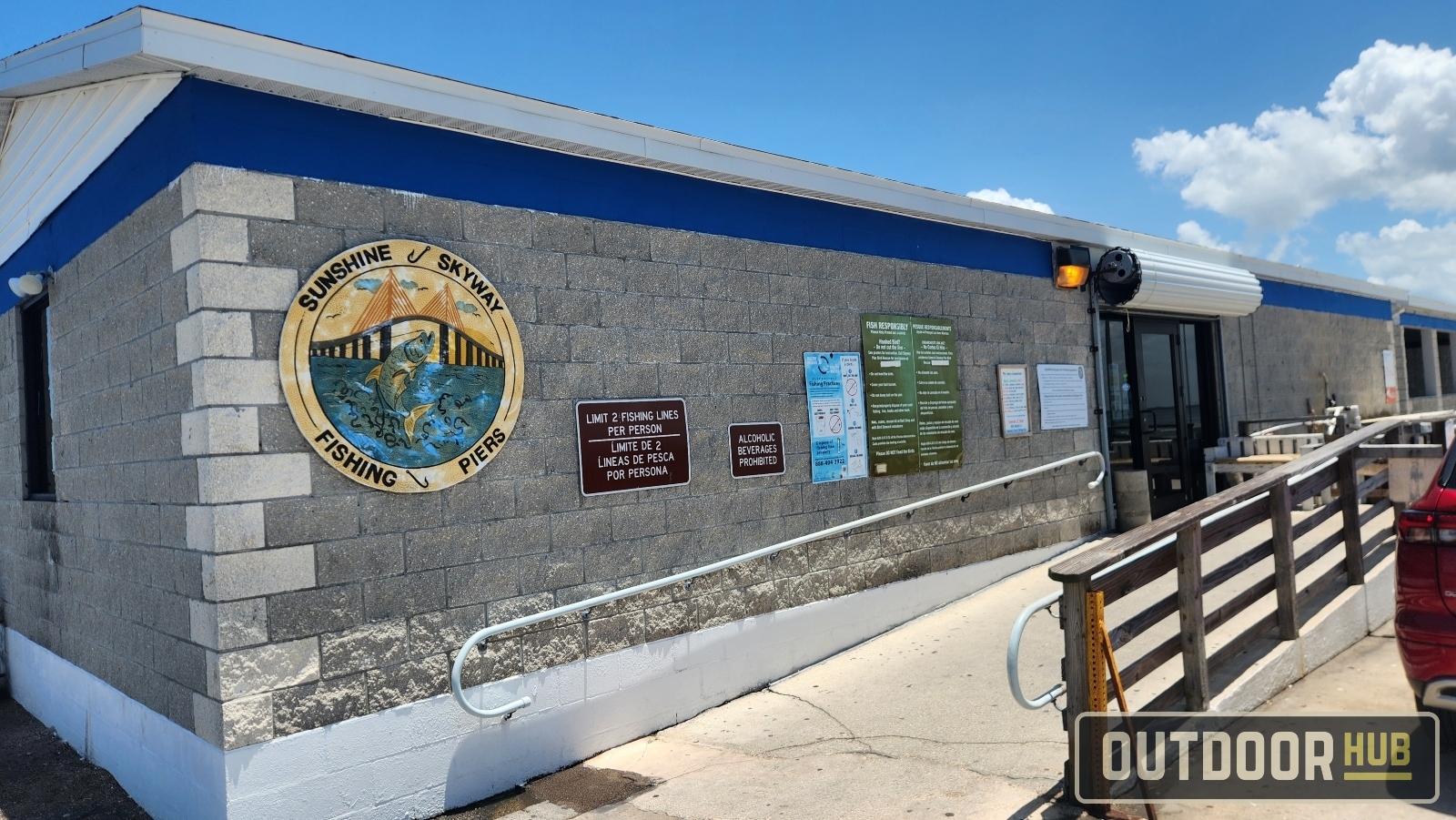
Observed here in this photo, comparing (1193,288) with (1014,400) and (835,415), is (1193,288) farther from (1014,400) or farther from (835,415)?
(835,415)

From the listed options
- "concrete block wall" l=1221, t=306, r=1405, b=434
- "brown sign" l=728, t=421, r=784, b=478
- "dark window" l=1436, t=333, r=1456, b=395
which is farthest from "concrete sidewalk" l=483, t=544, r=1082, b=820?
"dark window" l=1436, t=333, r=1456, b=395

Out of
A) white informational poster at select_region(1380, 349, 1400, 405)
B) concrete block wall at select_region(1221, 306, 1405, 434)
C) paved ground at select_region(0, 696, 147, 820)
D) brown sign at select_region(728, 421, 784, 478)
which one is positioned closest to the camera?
paved ground at select_region(0, 696, 147, 820)

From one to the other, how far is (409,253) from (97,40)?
1.69 meters

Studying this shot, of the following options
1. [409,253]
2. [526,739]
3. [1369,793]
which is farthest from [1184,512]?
[409,253]

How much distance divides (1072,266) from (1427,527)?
543 cm

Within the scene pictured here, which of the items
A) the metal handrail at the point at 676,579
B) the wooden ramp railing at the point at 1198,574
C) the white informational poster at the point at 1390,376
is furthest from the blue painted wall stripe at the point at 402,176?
the white informational poster at the point at 1390,376

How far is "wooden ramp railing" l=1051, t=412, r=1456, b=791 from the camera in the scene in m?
4.04

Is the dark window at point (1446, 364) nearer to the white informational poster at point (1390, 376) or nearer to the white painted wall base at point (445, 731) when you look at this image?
the white informational poster at point (1390, 376)

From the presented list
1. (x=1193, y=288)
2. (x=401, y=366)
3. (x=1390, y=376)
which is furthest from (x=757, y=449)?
(x=1390, y=376)

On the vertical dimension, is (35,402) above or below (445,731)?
above

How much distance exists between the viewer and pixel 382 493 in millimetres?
4820

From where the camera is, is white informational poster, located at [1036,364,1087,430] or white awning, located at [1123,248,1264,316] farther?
white awning, located at [1123,248,1264,316]

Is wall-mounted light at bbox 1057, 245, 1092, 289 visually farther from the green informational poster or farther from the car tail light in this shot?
the car tail light

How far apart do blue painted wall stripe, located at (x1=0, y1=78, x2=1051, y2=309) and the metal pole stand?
2764 millimetres
